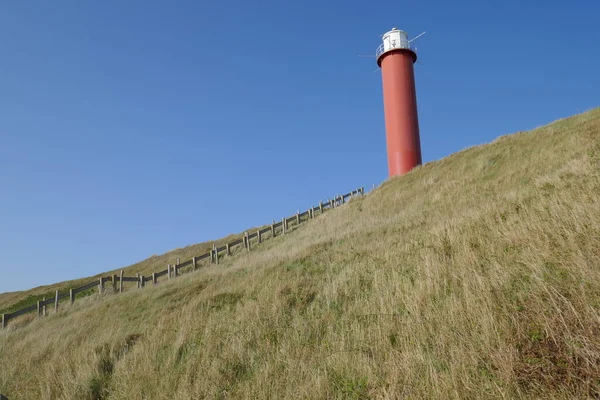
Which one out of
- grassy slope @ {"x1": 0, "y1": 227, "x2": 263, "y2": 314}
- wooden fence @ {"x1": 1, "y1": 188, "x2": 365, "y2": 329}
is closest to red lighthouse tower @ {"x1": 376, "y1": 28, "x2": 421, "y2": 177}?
wooden fence @ {"x1": 1, "y1": 188, "x2": 365, "y2": 329}

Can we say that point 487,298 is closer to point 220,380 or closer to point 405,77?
point 220,380

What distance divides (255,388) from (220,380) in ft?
2.06

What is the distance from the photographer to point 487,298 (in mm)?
3789

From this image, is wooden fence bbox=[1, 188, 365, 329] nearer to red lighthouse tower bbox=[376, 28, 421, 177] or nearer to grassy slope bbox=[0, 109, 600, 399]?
red lighthouse tower bbox=[376, 28, 421, 177]

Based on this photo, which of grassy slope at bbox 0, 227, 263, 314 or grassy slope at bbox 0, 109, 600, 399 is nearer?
grassy slope at bbox 0, 109, 600, 399

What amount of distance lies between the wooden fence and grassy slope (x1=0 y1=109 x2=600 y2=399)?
9.31 m

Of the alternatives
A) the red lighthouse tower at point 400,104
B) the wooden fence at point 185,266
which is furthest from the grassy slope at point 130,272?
the red lighthouse tower at point 400,104

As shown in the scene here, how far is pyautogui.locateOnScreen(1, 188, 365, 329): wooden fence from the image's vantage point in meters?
17.6

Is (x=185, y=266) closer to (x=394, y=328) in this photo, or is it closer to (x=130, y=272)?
(x=130, y=272)

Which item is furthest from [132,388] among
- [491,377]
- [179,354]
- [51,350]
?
[51,350]

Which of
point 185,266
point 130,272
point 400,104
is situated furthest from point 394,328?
point 130,272

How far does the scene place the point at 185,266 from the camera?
22.9 meters

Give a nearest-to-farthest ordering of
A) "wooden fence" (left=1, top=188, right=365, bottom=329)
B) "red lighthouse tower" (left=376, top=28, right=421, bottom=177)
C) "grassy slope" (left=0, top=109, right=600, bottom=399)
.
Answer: "grassy slope" (left=0, top=109, right=600, bottom=399)
"wooden fence" (left=1, top=188, right=365, bottom=329)
"red lighthouse tower" (left=376, top=28, right=421, bottom=177)

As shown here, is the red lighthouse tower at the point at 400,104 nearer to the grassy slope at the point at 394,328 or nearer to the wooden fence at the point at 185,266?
the wooden fence at the point at 185,266
